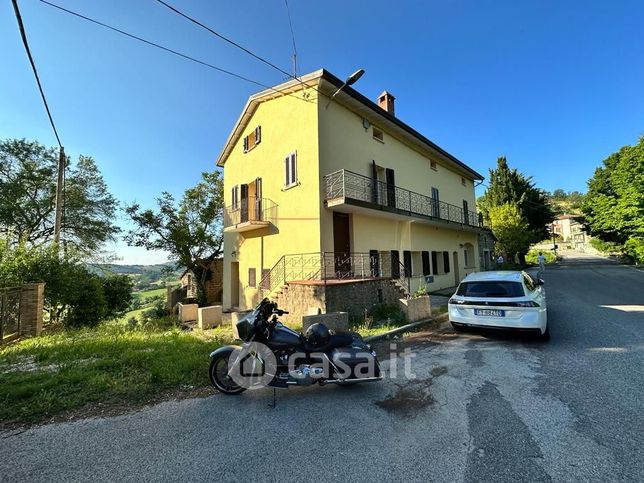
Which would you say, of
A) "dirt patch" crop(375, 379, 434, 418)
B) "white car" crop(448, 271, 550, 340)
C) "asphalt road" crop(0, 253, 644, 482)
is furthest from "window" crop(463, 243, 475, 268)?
"dirt patch" crop(375, 379, 434, 418)

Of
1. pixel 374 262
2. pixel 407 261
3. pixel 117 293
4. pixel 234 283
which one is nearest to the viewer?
pixel 374 262

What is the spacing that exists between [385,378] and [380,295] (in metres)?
5.62

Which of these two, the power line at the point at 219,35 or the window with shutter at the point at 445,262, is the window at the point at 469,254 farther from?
the power line at the point at 219,35

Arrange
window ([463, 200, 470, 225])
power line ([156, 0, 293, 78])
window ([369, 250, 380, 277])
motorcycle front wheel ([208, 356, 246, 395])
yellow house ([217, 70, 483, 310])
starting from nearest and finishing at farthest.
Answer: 1. motorcycle front wheel ([208, 356, 246, 395])
2. power line ([156, 0, 293, 78])
3. yellow house ([217, 70, 483, 310])
4. window ([369, 250, 380, 277])
5. window ([463, 200, 470, 225])

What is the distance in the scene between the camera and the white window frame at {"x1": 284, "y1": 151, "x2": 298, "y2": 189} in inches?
481

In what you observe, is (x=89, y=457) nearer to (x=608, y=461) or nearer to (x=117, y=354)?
(x=117, y=354)

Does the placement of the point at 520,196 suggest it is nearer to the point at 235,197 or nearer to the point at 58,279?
the point at 235,197

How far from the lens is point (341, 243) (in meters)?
12.0

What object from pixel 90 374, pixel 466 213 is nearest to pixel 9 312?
pixel 90 374

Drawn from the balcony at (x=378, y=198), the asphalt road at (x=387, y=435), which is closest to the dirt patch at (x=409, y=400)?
the asphalt road at (x=387, y=435)

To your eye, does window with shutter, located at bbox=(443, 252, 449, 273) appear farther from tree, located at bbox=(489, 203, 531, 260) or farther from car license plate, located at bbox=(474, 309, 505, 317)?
tree, located at bbox=(489, 203, 531, 260)

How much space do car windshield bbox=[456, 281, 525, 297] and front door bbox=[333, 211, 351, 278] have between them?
5.07 metres

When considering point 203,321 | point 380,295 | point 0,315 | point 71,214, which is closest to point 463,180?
point 380,295

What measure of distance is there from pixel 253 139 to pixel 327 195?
690 cm
